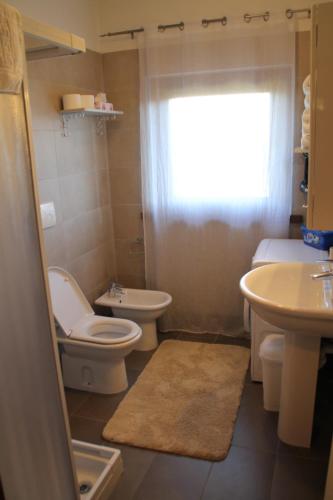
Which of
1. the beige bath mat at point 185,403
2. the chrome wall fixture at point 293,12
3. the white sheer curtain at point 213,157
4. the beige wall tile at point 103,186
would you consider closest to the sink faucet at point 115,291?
the white sheer curtain at point 213,157

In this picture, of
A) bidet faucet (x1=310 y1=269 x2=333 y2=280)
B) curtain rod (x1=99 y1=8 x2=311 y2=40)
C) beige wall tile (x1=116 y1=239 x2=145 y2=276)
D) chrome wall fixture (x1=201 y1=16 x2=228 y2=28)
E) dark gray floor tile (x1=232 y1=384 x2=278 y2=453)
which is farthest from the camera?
beige wall tile (x1=116 y1=239 x2=145 y2=276)

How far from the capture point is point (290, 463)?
78.1 inches

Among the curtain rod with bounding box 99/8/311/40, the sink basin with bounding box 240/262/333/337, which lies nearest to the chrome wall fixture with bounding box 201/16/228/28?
the curtain rod with bounding box 99/8/311/40

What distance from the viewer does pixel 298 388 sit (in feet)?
6.60

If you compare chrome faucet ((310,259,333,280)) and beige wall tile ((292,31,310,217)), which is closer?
chrome faucet ((310,259,333,280))

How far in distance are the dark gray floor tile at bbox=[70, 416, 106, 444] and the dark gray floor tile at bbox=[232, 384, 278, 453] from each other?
2.40ft

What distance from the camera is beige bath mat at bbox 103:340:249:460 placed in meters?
2.15

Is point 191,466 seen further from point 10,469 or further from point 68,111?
point 68,111

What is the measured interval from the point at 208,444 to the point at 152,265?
1.52 meters

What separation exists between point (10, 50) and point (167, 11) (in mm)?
2298

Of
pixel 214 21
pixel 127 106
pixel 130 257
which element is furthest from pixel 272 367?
pixel 214 21

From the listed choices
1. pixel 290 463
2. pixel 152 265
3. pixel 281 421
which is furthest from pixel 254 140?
pixel 290 463

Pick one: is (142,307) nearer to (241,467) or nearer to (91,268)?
(91,268)

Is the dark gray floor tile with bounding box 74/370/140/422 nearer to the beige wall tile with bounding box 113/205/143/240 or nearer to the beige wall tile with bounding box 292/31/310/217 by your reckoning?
the beige wall tile with bounding box 113/205/143/240
